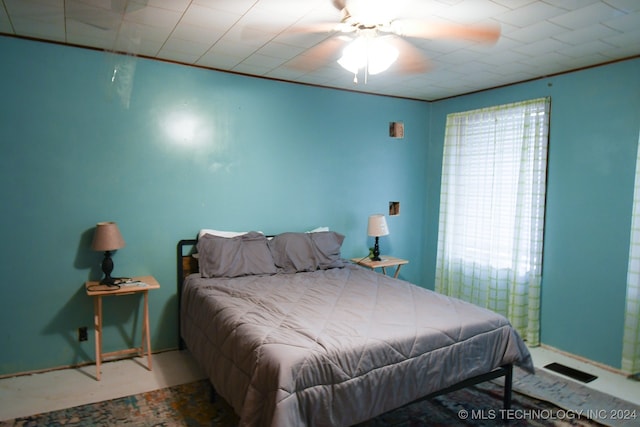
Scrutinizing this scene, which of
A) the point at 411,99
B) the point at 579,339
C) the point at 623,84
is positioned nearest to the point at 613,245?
the point at 579,339

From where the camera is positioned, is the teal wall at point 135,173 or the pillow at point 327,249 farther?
the pillow at point 327,249

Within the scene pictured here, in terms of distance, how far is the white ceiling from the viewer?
2.18 metres

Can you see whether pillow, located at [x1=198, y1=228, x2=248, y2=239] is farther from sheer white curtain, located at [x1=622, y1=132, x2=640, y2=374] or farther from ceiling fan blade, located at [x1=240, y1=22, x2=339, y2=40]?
sheer white curtain, located at [x1=622, y1=132, x2=640, y2=374]

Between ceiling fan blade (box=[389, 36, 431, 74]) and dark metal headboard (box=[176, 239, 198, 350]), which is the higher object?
ceiling fan blade (box=[389, 36, 431, 74])

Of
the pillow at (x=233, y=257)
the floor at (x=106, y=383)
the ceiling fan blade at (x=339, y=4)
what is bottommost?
the floor at (x=106, y=383)

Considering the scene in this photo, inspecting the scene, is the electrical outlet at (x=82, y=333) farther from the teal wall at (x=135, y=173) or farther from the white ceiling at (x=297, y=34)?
the white ceiling at (x=297, y=34)

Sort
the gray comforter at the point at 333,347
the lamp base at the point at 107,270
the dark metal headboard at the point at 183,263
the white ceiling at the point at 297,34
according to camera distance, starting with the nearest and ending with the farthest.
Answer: the gray comforter at the point at 333,347 → the white ceiling at the point at 297,34 → the lamp base at the point at 107,270 → the dark metal headboard at the point at 183,263

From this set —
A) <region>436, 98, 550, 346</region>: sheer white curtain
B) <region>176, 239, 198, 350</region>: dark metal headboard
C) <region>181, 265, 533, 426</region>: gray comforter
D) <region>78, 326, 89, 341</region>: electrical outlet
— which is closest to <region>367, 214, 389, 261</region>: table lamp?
<region>436, 98, 550, 346</region>: sheer white curtain

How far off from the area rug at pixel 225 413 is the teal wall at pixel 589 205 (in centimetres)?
81

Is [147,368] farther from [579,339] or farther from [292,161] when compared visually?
[579,339]

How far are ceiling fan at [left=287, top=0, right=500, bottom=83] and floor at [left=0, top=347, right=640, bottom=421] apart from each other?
8.10 feet

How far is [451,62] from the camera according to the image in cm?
313

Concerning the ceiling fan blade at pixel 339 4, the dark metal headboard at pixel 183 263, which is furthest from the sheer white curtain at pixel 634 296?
the dark metal headboard at pixel 183 263

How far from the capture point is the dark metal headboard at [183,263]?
3.39 metres
